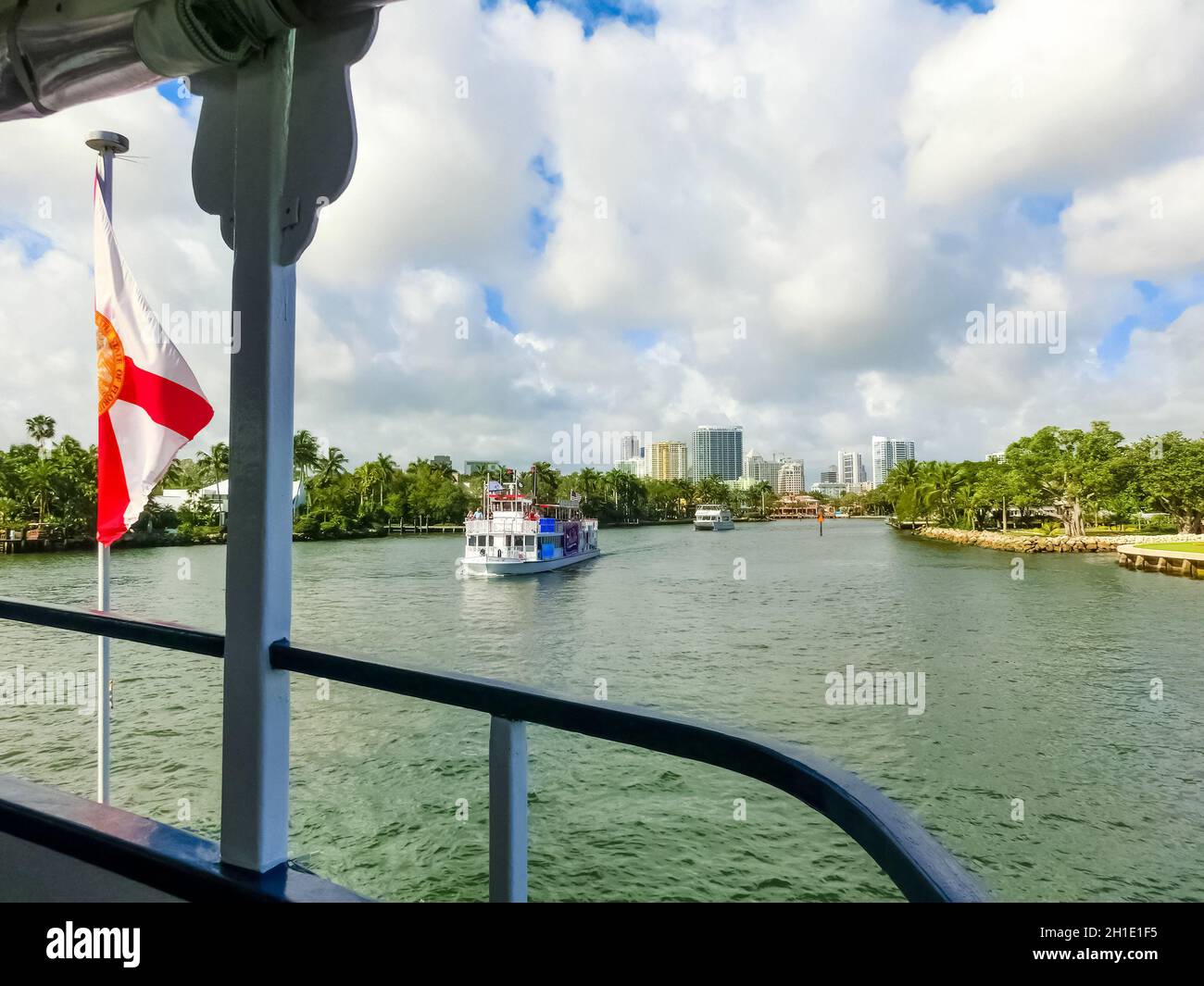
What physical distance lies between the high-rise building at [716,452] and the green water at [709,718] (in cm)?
8433

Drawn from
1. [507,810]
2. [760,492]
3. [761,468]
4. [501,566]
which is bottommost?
[501,566]

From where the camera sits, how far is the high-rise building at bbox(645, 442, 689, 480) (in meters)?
102

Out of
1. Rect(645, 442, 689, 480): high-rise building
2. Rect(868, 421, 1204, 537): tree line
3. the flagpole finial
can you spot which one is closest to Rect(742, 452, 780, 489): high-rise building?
Rect(645, 442, 689, 480): high-rise building

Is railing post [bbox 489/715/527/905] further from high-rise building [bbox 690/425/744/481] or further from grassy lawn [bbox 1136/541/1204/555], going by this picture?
high-rise building [bbox 690/425/744/481]

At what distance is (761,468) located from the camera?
430ft

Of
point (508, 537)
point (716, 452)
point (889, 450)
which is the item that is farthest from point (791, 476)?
point (508, 537)

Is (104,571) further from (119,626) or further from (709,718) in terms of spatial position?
(709,718)

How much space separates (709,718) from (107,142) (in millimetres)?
3388

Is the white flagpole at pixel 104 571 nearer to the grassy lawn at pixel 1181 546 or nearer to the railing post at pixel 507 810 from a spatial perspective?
the railing post at pixel 507 810
